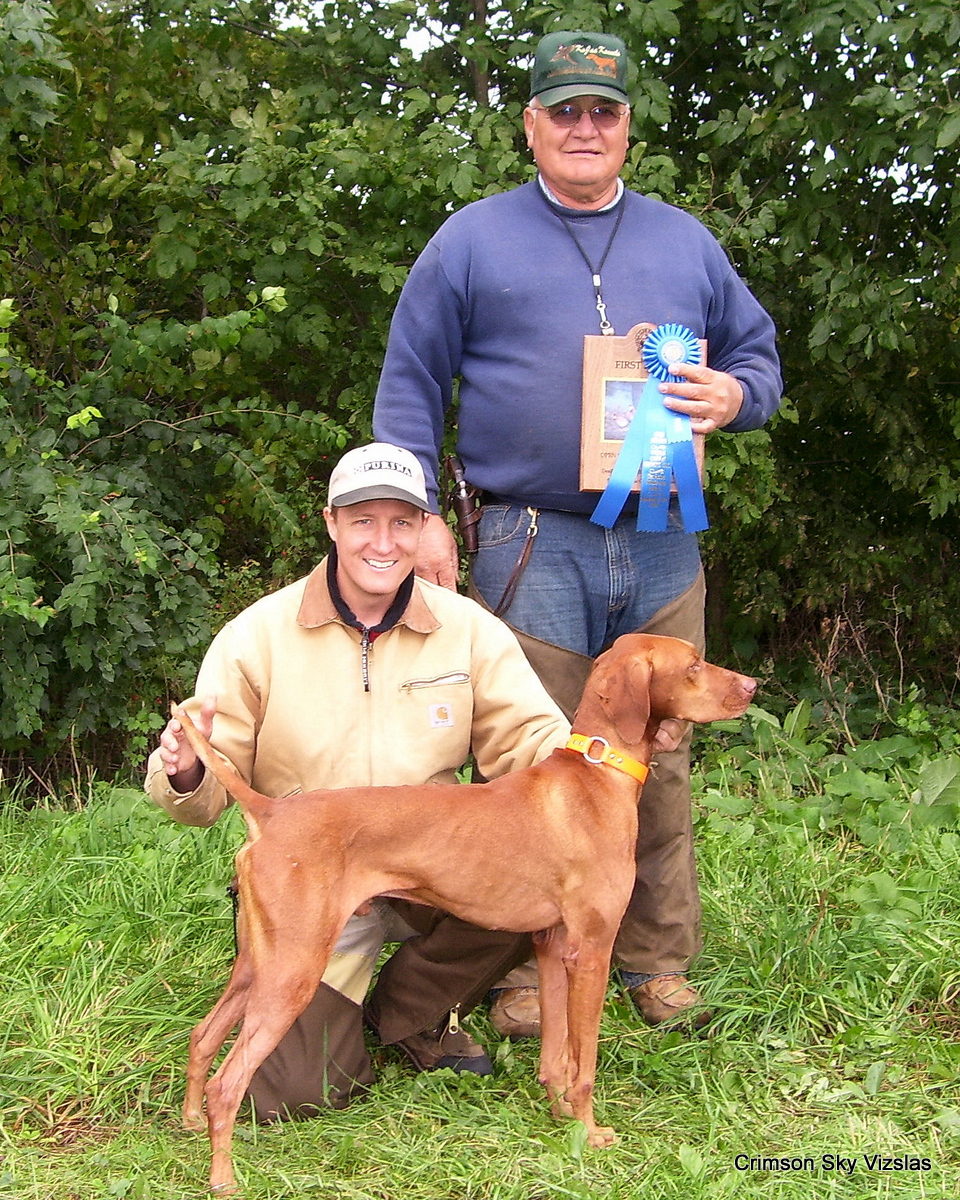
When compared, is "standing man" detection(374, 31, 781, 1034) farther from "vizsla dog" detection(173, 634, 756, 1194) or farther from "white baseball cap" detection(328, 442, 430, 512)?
"vizsla dog" detection(173, 634, 756, 1194)

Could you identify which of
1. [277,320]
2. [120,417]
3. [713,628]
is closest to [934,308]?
[713,628]

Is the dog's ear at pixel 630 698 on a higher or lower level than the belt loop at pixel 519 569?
lower

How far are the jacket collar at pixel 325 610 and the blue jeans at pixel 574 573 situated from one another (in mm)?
397

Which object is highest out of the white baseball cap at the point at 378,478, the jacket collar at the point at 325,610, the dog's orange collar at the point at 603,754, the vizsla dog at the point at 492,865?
the white baseball cap at the point at 378,478

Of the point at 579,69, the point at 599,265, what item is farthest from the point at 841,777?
the point at 579,69

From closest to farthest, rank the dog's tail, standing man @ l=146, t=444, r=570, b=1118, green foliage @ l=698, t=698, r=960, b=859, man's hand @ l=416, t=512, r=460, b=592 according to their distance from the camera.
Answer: the dog's tail → standing man @ l=146, t=444, r=570, b=1118 → man's hand @ l=416, t=512, r=460, b=592 → green foliage @ l=698, t=698, r=960, b=859

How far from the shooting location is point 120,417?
18.8 ft

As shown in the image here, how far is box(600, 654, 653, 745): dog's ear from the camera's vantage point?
10.1 ft

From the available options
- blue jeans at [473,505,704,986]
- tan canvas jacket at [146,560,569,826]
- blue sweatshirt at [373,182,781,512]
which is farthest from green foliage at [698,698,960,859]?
blue sweatshirt at [373,182,781,512]

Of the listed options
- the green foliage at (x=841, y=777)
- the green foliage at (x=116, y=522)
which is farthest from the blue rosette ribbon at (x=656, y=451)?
the green foliage at (x=116, y=522)

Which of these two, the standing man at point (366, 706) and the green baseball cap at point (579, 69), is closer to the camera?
the standing man at point (366, 706)

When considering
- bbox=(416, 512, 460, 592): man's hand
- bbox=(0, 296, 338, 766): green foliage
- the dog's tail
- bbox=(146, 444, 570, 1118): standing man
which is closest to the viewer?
the dog's tail

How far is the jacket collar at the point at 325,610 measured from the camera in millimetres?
3250

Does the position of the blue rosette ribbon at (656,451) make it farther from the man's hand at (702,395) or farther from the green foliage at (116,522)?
the green foliage at (116,522)
